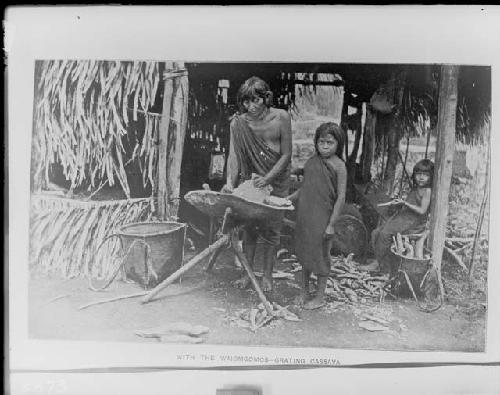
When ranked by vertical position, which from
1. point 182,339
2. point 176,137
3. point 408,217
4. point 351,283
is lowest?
point 182,339

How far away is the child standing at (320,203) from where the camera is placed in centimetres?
77

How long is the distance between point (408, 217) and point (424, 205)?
3 centimetres

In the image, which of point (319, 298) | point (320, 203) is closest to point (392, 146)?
point (320, 203)

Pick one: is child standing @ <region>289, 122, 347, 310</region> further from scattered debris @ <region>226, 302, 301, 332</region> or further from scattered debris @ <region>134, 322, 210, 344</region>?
scattered debris @ <region>134, 322, 210, 344</region>

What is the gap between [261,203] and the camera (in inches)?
30.5

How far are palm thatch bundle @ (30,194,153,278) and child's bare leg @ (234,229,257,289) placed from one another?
159 mm

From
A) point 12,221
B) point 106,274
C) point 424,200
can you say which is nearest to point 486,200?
point 424,200

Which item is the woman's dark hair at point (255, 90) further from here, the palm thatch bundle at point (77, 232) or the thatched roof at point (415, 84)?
the palm thatch bundle at point (77, 232)

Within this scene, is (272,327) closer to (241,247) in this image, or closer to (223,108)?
(241,247)

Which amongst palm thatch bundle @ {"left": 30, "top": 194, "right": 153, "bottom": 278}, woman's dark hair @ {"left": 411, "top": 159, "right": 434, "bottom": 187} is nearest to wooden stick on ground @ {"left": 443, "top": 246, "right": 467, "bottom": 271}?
woman's dark hair @ {"left": 411, "top": 159, "right": 434, "bottom": 187}

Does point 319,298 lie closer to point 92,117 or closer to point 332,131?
point 332,131

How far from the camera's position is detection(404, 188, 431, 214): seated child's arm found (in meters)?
0.77

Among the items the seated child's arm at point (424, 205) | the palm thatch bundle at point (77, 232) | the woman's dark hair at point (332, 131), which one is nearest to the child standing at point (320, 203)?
the woman's dark hair at point (332, 131)

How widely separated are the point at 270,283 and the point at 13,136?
463 millimetres
